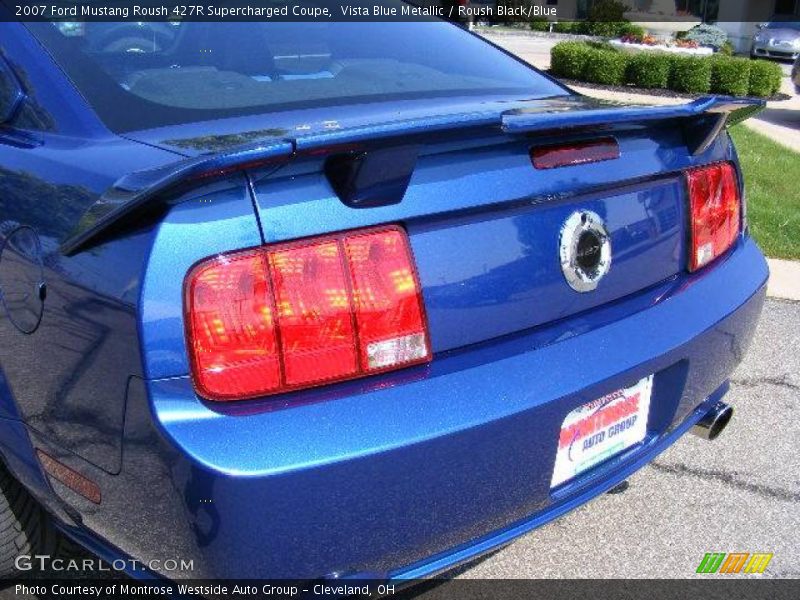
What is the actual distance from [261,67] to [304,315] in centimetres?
114

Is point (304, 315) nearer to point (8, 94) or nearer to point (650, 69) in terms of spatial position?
point (8, 94)

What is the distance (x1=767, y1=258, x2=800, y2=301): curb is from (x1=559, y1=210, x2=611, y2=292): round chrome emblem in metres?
3.14

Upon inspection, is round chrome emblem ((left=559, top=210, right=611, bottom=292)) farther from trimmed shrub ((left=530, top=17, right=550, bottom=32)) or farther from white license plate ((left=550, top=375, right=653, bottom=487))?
trimmed shrub ((left=530, top=17, right=550, bottom=32))

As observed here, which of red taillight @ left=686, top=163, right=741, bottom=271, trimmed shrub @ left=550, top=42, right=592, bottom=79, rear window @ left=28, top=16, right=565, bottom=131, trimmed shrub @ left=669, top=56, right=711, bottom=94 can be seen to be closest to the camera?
rear window @ left=28, top=16, right=565, bottom=131

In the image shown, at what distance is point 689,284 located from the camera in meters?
2.22

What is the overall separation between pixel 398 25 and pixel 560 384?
1.63 metres

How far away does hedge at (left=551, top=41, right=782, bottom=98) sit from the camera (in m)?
14.3

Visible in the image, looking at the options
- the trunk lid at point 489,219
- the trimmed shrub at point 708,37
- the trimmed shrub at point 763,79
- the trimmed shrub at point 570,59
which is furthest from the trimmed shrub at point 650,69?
the trunk lid at point 489,219

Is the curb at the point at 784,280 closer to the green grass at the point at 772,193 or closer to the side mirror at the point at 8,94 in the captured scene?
the green grass at the point at 772,193

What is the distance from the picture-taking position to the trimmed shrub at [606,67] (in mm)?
15008

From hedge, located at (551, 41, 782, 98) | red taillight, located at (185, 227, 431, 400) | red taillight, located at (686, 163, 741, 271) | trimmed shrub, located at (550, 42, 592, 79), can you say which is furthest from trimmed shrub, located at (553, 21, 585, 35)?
red taillight, located at (185, 227, 431, 400)

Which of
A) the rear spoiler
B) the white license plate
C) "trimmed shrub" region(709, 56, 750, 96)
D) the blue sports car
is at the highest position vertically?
the rear spoiler

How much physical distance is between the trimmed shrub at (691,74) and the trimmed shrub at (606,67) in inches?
35.8

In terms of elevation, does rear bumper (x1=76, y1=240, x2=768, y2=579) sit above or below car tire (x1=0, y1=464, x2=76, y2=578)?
above
